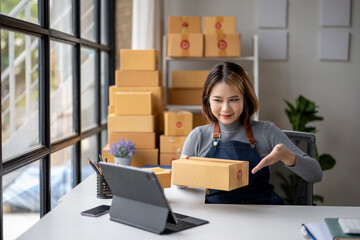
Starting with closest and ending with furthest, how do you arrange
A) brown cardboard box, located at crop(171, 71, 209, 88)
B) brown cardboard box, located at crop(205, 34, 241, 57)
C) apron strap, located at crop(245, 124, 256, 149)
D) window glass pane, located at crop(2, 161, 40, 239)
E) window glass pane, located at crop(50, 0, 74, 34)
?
1. apron strap, located at crop(245, 124, 256, 149)
2. window glass pane, located at crop(2, 161, 40, 239)
3. window glass pane, located at crop(50, 0, 74, 34)
4. brown cardboard box, located at crop(205, 34, 241, 57)
5. brown cardboard box, located at crop(171, 71, 209, 88)

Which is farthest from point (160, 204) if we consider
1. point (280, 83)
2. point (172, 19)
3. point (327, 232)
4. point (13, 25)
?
point (280, 83)

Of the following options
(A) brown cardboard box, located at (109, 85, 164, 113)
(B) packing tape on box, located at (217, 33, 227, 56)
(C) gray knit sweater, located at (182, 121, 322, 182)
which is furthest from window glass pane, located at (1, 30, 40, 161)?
(B) packing tape on box, located at (217, 33, 227, 56)

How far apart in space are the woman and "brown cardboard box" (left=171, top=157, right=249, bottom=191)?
0.67 feet

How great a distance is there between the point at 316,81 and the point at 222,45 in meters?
1.21

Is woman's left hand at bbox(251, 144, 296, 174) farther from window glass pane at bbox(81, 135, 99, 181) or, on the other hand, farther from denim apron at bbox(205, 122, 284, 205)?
window glass pane at bbox(81, 135, 99, 181)

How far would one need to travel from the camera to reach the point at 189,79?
3.84 m

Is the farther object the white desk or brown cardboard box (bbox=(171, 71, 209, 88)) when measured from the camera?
brown cardboard box (bbox=(171, 71, 209, 88))

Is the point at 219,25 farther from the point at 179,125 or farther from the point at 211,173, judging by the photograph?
the point at 211,173

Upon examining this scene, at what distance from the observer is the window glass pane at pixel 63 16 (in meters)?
3.01

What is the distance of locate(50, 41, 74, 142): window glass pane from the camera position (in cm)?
315

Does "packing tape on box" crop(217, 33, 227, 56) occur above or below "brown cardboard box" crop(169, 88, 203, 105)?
above

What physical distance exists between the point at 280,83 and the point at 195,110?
3.09 feet

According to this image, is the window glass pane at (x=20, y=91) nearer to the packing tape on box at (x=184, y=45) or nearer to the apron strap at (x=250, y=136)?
the apron strap at (x=250, y=136)

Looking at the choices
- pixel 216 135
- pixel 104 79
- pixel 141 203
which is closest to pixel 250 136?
pixel 216 135
